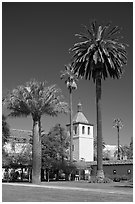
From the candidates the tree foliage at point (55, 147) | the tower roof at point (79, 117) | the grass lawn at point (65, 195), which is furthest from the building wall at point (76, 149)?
the grass lawn at point (65, 195)

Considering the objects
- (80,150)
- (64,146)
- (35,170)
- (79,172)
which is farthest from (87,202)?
(80,150)

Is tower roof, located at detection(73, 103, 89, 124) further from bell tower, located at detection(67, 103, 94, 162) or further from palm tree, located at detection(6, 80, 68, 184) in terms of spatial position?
palm tree, located at detection(6, 80, 68, 184)

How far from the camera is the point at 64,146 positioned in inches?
2275

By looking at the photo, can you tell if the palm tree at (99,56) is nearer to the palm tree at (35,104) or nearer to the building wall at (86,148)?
the palm tree at (35,104)

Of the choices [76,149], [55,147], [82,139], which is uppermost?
[55,147]

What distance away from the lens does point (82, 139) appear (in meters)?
86.2

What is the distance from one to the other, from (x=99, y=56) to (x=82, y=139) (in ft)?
149

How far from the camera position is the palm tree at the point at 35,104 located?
126 feet

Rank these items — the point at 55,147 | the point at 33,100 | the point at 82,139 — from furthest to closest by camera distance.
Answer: the point at 82,139
the point at 55,147
the point at 33,100

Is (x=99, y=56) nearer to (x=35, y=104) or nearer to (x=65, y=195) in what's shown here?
(x=35, y=104)

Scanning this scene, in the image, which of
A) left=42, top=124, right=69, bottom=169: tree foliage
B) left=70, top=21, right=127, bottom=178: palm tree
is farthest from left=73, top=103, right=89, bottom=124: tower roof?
left=70, top=21, right=127, bottom=178: palm tree

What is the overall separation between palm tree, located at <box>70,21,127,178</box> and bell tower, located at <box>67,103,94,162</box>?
41.4 meters

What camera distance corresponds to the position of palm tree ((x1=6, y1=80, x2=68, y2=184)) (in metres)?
38.5

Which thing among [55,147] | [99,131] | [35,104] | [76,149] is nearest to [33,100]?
[35,104]
